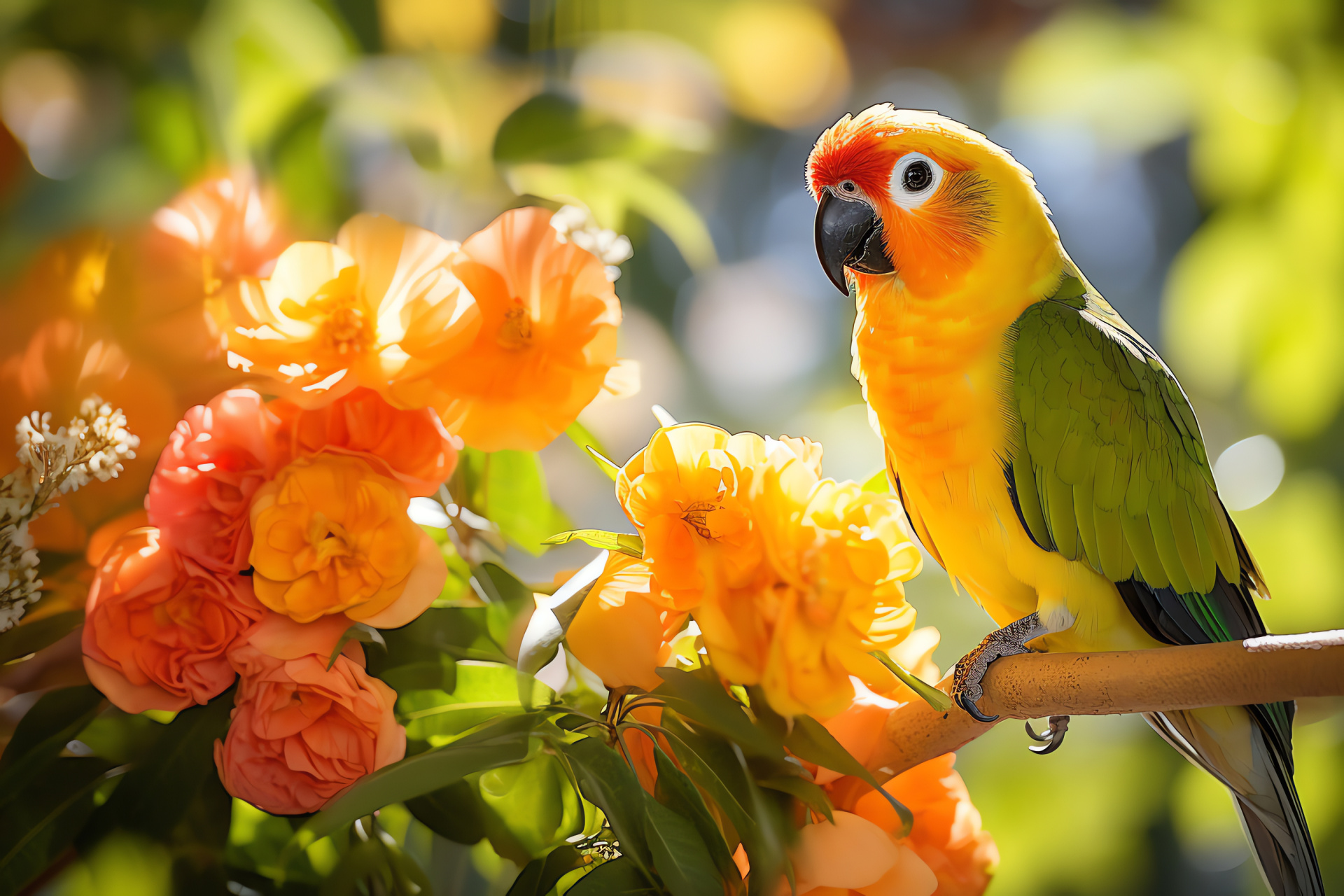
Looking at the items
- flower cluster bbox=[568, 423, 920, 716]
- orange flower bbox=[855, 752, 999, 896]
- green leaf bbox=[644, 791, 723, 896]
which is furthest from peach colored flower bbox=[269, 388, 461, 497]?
orange flower bbox=[855, 752, 999, 896]

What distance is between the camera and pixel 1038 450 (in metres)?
0.54

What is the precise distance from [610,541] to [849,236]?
0.37 meters

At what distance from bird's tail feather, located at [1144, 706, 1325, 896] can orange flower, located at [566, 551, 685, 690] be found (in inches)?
17.4

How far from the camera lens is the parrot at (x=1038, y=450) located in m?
0.54

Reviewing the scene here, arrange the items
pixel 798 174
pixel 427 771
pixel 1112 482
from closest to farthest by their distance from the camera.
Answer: pixel 427 771 → pixel 1112 482 → pixel 798 174

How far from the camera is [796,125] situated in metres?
1.05

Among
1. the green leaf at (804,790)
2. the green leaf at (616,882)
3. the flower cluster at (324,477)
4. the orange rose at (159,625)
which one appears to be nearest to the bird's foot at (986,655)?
the green leaf at (804,790)

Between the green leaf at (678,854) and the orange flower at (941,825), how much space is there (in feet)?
0.39

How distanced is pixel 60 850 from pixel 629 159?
1.98ft

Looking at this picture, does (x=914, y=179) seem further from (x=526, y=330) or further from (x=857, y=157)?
(x=526, y=330)

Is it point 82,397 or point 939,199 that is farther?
point 939,199

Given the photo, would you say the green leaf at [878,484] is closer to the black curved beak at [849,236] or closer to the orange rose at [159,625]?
the black curved beak at [849,236]

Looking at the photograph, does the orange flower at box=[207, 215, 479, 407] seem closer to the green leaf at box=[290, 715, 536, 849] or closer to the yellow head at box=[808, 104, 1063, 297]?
the green leaf at box=[290, 715, 536, 849]

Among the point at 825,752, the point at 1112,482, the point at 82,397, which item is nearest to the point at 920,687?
the point at 825,752
